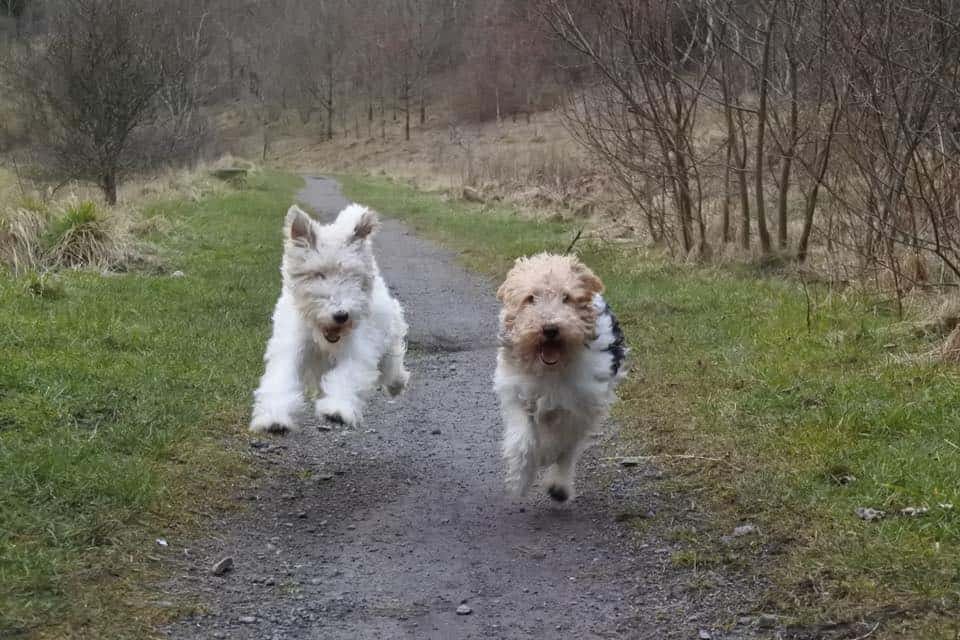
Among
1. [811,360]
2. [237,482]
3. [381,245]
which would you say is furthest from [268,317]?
[381,245]

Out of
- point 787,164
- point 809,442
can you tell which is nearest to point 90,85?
point 787,164

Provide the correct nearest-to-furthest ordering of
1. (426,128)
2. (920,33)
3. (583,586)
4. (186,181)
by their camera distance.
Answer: (583,586) < (920,33) < (186,181) < (426,128)

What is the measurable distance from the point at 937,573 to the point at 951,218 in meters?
5.87

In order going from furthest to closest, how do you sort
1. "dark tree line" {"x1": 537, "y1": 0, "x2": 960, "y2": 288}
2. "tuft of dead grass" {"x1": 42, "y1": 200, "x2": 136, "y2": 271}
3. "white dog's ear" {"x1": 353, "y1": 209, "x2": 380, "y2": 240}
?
"tuft of dead grass" {"x1": 42, "y1": 200, "x2": 136, "y2": 271} < "dark tree line" {"x1": 537, "y1": 0, "x2": 960, "y2": 288} < "white dog's ear" {"x1": 353, "y1": 209, "x2": 380, "y2": 240}

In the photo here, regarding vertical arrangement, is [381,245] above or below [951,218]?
below

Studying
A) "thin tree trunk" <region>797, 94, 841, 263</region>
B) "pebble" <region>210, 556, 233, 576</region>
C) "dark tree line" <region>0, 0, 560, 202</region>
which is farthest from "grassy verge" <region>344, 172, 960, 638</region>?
"dark tree line" <region>0, 0, 560, 202</region>

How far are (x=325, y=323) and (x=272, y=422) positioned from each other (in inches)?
29.6

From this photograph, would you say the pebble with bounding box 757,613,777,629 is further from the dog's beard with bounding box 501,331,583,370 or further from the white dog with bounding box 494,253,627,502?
the dog's beard with bounding box 501,331,583,370

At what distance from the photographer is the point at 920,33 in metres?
8.55

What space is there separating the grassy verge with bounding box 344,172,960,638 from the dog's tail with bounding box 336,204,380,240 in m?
2.37

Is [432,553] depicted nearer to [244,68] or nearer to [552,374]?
[552,374]

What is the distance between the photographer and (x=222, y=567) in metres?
4.56

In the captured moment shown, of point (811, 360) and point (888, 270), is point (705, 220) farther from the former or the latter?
point (811, 360)

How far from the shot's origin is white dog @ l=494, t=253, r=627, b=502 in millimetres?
5445
